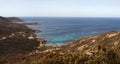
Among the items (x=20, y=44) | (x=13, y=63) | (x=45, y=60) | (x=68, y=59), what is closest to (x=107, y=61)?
(x=68, y=59)

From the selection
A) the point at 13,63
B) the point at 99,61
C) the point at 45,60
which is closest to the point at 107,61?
the point at 99,61

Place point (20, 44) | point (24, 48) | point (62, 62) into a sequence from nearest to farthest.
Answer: point (62, 62) < point (24, 48) < point (20, 44)

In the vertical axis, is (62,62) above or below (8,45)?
above

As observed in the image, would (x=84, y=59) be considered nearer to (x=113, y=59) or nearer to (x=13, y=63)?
(x=113, y=59)

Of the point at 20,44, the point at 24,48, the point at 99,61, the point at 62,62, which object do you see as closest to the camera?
the point at 99,61

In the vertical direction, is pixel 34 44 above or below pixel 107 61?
below

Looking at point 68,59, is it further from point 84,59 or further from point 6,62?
point 6,62

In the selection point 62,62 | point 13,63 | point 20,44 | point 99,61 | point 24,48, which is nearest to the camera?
point 99,61

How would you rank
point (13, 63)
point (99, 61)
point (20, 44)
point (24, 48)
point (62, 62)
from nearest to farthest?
point (99, 61), point (62, 62), point (13, 63), point (24, 48), point (20, 44)

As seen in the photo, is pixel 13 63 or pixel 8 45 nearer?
pixel 13 63
